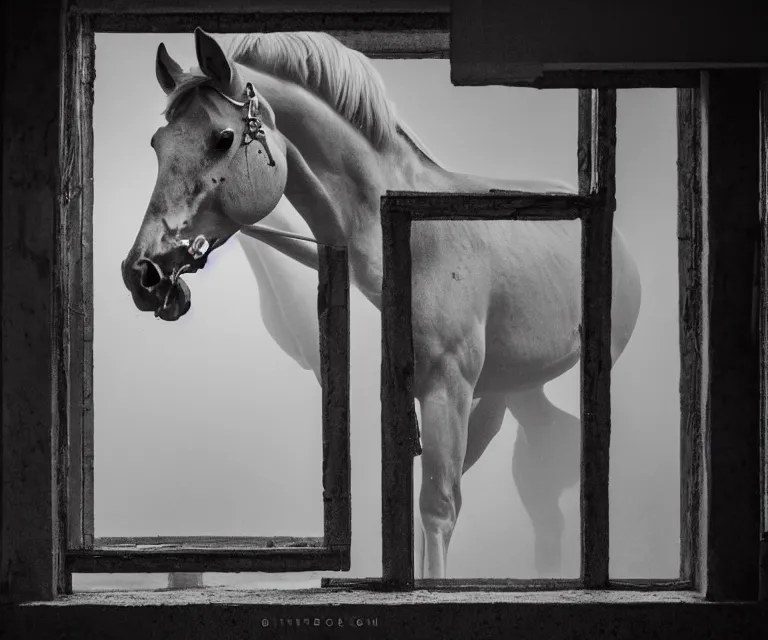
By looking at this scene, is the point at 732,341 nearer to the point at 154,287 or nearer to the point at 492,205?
the point at 492,205

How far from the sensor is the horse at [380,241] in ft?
7.34

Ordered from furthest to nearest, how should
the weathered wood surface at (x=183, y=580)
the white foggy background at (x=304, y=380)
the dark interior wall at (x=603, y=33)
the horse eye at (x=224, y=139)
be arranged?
1. the weathered wood surface at (x=183, y=580)
2. the white foggy background at (x=304, y=380)
3. the horse eye at (x=224, y=139)
4. the dark interior wall at (x=603, y=33)

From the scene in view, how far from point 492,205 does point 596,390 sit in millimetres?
422

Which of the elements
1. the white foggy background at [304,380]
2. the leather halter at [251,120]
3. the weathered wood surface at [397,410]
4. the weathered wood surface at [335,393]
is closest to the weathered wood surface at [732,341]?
the white foggy background at [304,380]

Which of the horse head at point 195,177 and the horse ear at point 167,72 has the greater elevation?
the horse ear at point 167,72

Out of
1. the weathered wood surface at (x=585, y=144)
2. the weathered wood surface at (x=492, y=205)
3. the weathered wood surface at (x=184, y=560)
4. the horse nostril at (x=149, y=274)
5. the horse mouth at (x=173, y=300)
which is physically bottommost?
the weathered wood surface at (x=184, y=560)

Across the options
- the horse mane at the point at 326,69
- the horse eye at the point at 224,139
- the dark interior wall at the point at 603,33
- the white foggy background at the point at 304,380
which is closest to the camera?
the dark interior wall at the point at 603,33

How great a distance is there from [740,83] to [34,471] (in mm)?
1529

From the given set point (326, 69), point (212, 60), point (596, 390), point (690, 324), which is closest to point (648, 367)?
point (690, 324)

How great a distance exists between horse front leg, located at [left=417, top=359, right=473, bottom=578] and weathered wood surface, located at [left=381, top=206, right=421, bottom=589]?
1.11 feet

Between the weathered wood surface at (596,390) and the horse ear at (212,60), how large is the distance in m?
0.79

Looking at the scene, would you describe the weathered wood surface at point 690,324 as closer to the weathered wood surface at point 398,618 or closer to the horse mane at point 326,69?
the weathered wood surface at point 398,618

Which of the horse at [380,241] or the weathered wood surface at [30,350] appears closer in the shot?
the weathered wood surface at [30,350]

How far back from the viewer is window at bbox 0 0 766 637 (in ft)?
6.61
